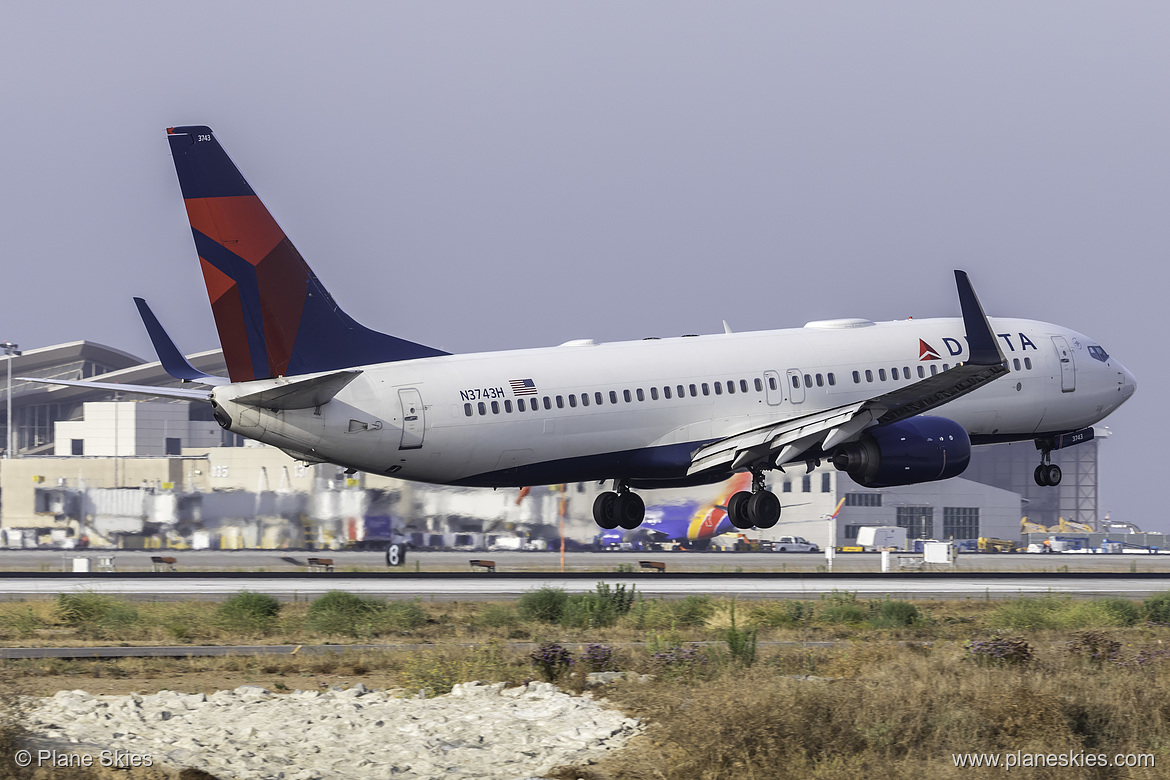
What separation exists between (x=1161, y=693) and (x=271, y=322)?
2243cm

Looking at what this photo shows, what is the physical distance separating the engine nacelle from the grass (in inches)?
164

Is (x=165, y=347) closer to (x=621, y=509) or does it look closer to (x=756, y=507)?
(x=621, y=509)

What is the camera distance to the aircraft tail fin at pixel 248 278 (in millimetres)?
34625

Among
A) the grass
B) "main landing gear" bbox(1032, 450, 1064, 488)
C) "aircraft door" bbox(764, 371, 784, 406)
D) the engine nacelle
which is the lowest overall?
the grass

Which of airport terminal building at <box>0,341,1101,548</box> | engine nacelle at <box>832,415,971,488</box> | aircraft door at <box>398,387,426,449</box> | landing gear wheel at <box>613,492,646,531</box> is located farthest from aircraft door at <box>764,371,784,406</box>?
airport terminal building at <box>0,341,1101,548</box>

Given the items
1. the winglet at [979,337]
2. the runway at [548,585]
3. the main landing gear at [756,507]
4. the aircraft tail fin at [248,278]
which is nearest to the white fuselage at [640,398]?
the aircraft tail fin at [248,278]

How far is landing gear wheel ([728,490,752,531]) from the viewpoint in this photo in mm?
40909

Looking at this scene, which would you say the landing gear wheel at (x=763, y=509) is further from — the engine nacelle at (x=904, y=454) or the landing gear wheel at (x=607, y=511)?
the landing gear wheel at (x=607, y=511)

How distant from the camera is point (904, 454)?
1556 inches

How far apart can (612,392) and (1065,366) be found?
15696 millimetres

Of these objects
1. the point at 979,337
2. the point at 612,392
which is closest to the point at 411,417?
the point at 612,392

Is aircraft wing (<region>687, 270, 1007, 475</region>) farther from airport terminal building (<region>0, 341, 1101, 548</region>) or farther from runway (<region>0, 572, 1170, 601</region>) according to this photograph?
airport terminal building (<region>0, 341, 1101, 548</region>)

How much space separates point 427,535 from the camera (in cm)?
6244

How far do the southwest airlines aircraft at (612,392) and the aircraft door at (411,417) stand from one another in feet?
0.13
